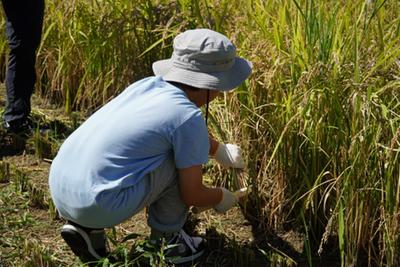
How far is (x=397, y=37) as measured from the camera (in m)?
2.64

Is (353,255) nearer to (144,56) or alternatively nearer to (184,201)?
(184,201)

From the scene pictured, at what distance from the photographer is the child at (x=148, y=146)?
93.6 inches

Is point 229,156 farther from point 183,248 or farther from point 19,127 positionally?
point 19,127

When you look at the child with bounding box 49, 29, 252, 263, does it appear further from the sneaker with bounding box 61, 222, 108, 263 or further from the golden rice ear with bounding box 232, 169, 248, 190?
the golden rice ear with bounding box 232, 169, 248, 190

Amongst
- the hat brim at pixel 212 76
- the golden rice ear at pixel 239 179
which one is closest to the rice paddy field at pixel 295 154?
the golden rice ear at pixel 239 179

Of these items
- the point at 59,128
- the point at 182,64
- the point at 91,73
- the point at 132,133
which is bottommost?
the point at 59,128

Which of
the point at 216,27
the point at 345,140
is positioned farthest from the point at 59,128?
the point at 345,140

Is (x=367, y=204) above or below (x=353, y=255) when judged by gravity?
above

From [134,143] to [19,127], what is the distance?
4.66 ft

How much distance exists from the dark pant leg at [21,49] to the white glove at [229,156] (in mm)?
1287

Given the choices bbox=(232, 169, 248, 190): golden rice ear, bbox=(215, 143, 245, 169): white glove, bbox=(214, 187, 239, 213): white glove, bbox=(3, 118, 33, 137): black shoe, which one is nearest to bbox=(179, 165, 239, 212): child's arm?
bbox=(214, 187, 239, 213): white glove

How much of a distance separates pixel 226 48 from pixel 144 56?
131 cm

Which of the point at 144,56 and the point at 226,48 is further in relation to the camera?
the point at 144,56

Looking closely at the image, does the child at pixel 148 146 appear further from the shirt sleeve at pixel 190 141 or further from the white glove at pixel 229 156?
the white glove at pixel 229 156
